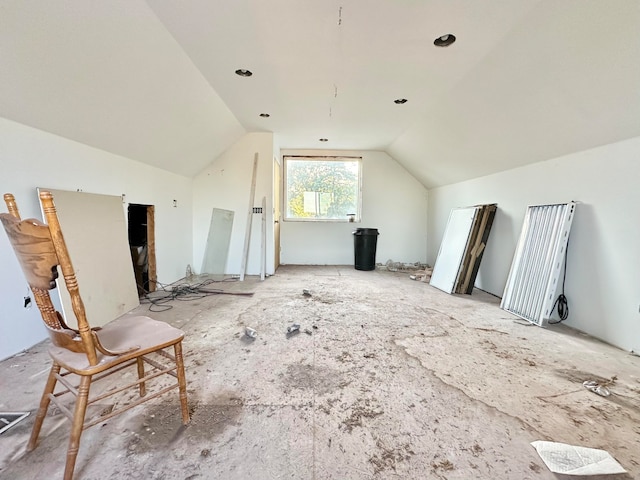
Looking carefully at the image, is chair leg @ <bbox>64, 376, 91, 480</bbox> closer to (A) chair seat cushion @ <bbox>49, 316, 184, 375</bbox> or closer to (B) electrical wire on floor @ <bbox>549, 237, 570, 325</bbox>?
(A) chair seat cushion @ <bbox>49, 316, 184, 375</bbox>

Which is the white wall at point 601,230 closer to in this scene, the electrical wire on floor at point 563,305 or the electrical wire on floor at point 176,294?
the electrical wire on floor at point 563,305

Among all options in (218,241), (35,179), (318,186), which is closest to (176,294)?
(218,241)

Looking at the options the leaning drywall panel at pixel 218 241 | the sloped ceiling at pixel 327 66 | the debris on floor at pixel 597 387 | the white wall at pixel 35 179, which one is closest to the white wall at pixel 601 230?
the sloped ceiling at pixel 327 66

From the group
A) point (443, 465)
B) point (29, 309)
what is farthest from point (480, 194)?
point (29, 309)

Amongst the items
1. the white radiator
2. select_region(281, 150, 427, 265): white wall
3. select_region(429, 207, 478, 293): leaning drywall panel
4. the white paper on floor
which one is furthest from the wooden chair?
select_region(281, 150, 427, 265): white wall

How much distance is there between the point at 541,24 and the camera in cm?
211

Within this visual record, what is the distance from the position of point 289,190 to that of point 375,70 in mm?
4036

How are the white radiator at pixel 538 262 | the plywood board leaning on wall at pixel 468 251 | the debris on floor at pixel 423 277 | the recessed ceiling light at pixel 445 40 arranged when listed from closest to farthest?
the recessed ceiling light at pixel 445 40
the white radiator at pixel 538 262
the plywood board leaning on wall at pixel 468 251
the debris on floor at pixel 423 277

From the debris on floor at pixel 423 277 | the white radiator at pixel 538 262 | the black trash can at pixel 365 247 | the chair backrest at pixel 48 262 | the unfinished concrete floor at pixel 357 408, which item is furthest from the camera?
the black trash can at pixel 365 247

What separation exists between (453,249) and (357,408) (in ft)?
12.5

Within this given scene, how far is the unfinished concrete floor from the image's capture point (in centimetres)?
132

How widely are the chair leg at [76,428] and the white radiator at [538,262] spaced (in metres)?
3.83

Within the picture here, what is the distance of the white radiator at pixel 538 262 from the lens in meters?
3.04

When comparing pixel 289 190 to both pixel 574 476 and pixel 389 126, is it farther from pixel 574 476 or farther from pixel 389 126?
pixel 574 476
